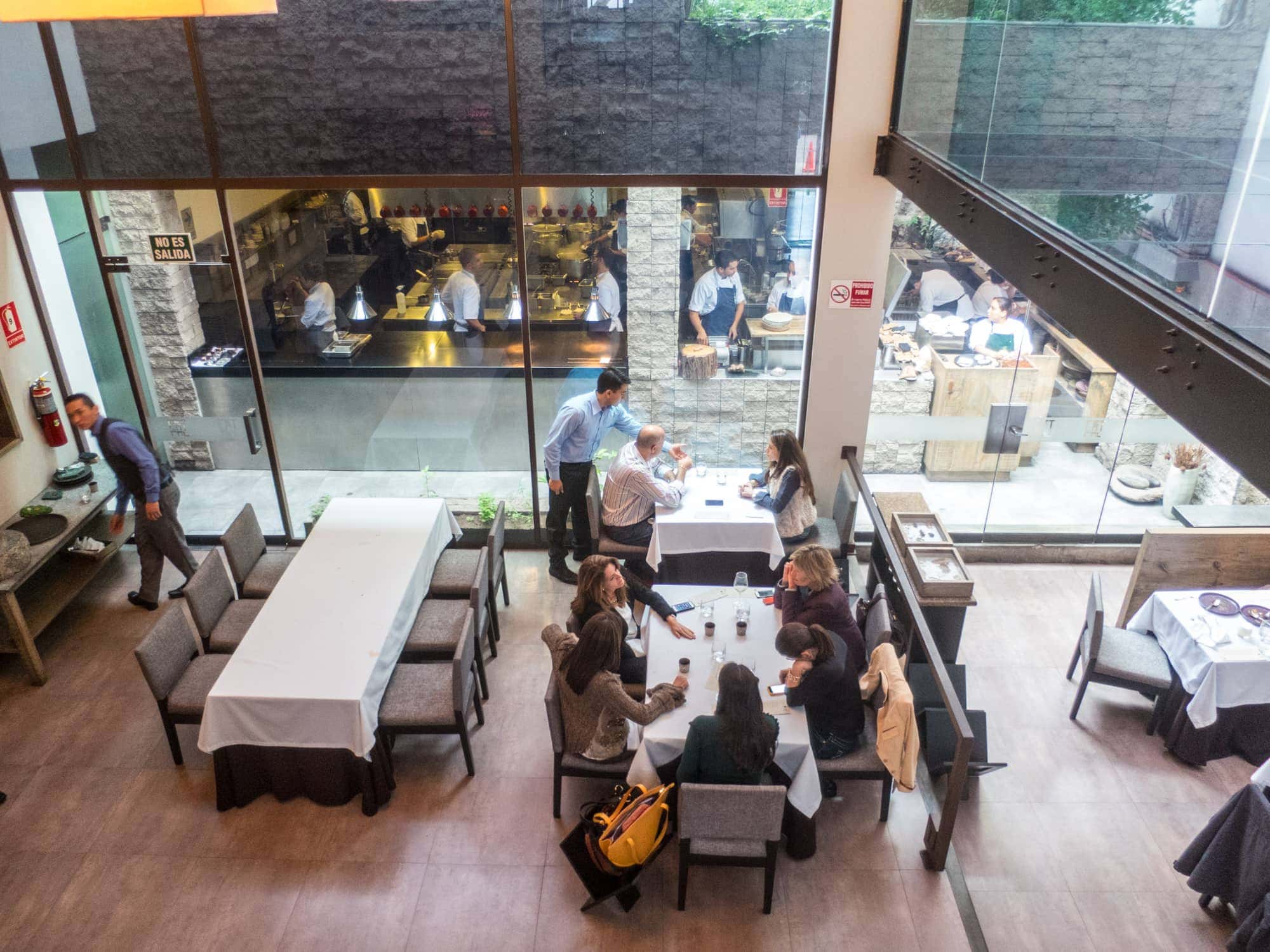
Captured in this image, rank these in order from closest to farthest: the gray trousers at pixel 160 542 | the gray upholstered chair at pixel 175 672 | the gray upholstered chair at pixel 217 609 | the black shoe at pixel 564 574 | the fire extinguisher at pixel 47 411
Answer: the gray upholstered chair at pixel 175 672 → the gray upholstered chair at pixel 217 609 → the gray trousers at pixel 160 542 → the fire extinguisher at pixel 47 411 → the black shoe at pixel 564 574

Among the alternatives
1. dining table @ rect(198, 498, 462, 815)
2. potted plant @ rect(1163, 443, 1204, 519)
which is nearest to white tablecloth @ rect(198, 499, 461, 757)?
dining table @ rect(198, 498, 462, 815)

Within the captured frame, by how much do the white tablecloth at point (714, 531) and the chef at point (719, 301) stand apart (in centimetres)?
131

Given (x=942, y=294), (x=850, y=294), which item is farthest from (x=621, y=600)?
(x=942, y=294)

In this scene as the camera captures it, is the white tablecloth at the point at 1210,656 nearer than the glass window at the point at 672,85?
Yes

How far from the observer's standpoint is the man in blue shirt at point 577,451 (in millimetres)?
6676

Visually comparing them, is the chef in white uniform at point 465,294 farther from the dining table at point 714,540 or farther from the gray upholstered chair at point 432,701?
the gray upholstered chair at point 432,701

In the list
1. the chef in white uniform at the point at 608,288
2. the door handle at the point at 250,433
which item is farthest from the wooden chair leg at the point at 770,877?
the door handle at the point at 250,433

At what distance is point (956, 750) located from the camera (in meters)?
4.50

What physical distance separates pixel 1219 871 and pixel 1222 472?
3702mm

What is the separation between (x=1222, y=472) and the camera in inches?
279

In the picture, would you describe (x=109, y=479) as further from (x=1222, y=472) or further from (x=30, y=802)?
(x=1222, y=472)

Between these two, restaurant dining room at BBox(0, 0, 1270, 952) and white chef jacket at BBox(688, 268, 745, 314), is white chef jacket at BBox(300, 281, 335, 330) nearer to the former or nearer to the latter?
restaurant dining room at BBox(0, 0, 1270, 952)

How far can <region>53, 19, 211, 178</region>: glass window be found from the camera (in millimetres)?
6086

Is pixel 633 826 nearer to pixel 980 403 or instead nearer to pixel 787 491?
pixel 787 491
